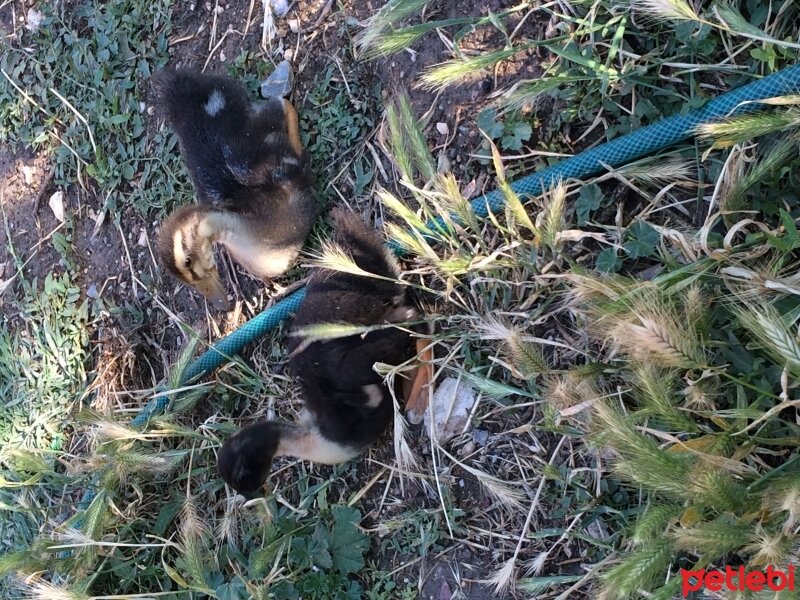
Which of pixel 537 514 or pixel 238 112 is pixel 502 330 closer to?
pixel 537 514

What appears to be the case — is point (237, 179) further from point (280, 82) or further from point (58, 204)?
point (58, 204)

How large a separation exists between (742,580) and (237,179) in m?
2.89

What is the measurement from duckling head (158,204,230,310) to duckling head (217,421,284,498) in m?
0.87

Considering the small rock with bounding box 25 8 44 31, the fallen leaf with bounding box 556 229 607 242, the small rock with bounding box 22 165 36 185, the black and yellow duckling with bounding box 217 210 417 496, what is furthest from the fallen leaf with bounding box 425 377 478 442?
the small rock with bounding box 25 8 44 31

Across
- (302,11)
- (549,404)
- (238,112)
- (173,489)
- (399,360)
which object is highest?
(302,11)

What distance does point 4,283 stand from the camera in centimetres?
→ 482

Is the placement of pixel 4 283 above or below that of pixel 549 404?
below

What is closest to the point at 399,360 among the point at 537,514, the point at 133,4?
the point at 537,514

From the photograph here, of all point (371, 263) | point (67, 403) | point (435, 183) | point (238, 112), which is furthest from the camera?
point (67, 403)

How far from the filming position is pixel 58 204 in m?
4.65

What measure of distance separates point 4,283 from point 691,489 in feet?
14.9

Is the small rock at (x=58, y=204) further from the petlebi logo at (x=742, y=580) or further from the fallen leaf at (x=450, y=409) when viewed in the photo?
the petlebi logo at (x=742, y=580)

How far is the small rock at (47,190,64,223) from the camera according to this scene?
463cm

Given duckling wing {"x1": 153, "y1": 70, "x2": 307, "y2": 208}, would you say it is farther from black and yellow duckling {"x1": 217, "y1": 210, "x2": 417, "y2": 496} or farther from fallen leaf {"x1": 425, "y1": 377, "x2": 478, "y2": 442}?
fallen leaf {"x1": 425, "y1": 377, "x2": 478, "y2": 442}
